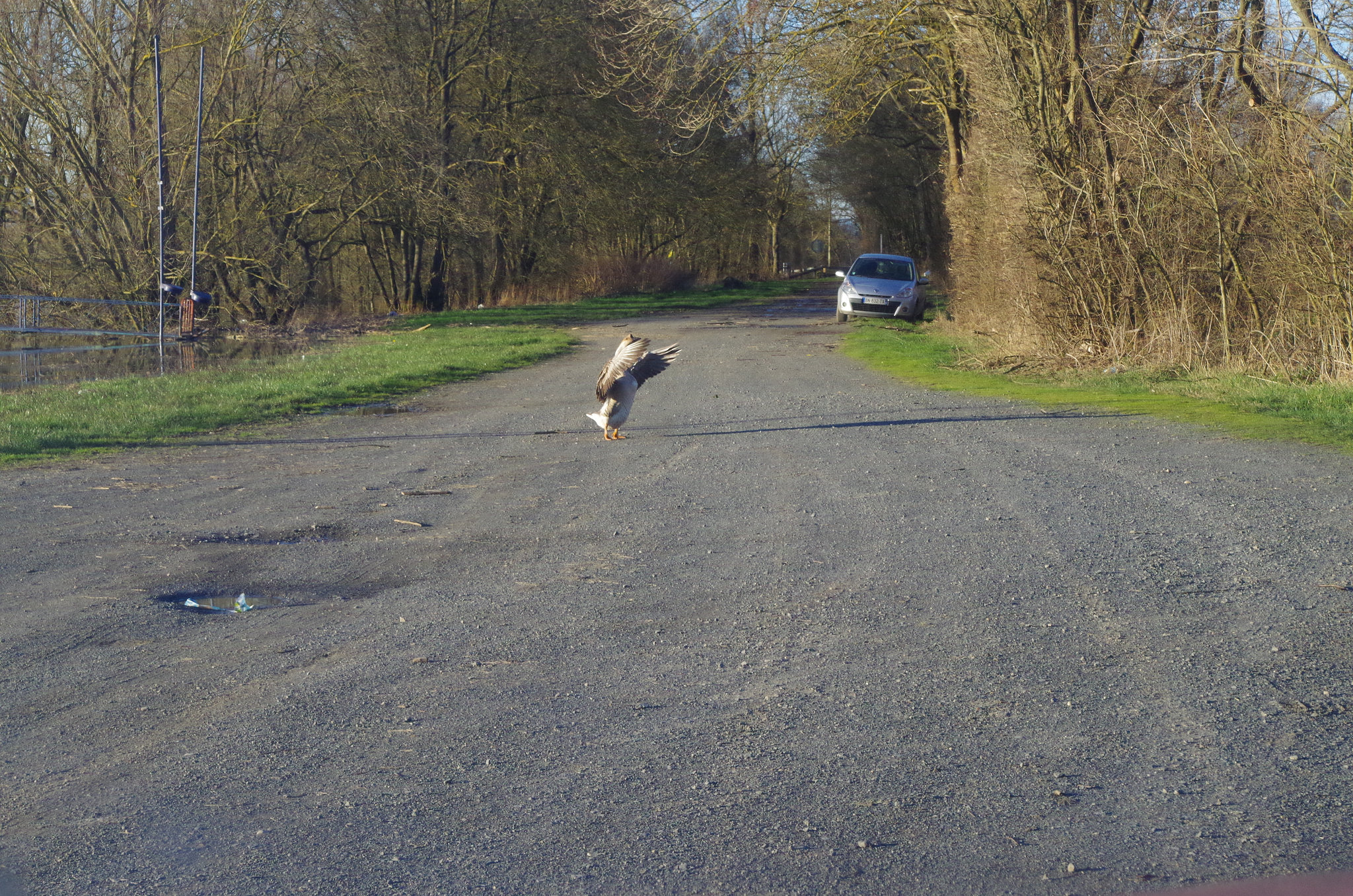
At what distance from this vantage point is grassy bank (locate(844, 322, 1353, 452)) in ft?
34.4

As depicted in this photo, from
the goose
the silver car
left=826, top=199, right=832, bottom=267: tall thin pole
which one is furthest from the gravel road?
left=826, top=199, right=832, bottom=267: tall thin pole

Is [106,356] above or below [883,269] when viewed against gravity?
below

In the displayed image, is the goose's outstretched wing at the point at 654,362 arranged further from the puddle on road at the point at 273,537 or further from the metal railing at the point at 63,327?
the metal railing at the point at 63,327

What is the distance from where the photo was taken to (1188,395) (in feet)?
42.7

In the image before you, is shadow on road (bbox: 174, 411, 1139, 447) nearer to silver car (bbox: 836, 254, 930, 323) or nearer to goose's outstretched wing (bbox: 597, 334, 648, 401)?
goose's outstretched wing (bbox: 597, 334, 648, 401)

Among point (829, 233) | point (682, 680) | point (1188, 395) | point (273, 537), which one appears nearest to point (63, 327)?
point (273, 537)

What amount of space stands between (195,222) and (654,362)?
17.5m

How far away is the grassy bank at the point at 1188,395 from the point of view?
10.5m

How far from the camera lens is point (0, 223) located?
28375 millimetres

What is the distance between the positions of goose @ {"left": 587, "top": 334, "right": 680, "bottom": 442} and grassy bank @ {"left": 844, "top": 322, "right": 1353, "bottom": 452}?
515 cm

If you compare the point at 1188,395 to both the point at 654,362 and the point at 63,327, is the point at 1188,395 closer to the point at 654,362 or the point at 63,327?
the point at 654,362

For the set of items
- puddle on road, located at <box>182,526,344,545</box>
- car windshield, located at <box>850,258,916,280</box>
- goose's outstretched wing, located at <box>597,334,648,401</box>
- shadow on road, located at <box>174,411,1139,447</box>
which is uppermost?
car windshield, located at <box>850,258,916,280</box>

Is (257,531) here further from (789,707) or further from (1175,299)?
(1175,299)

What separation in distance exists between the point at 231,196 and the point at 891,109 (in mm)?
22808
